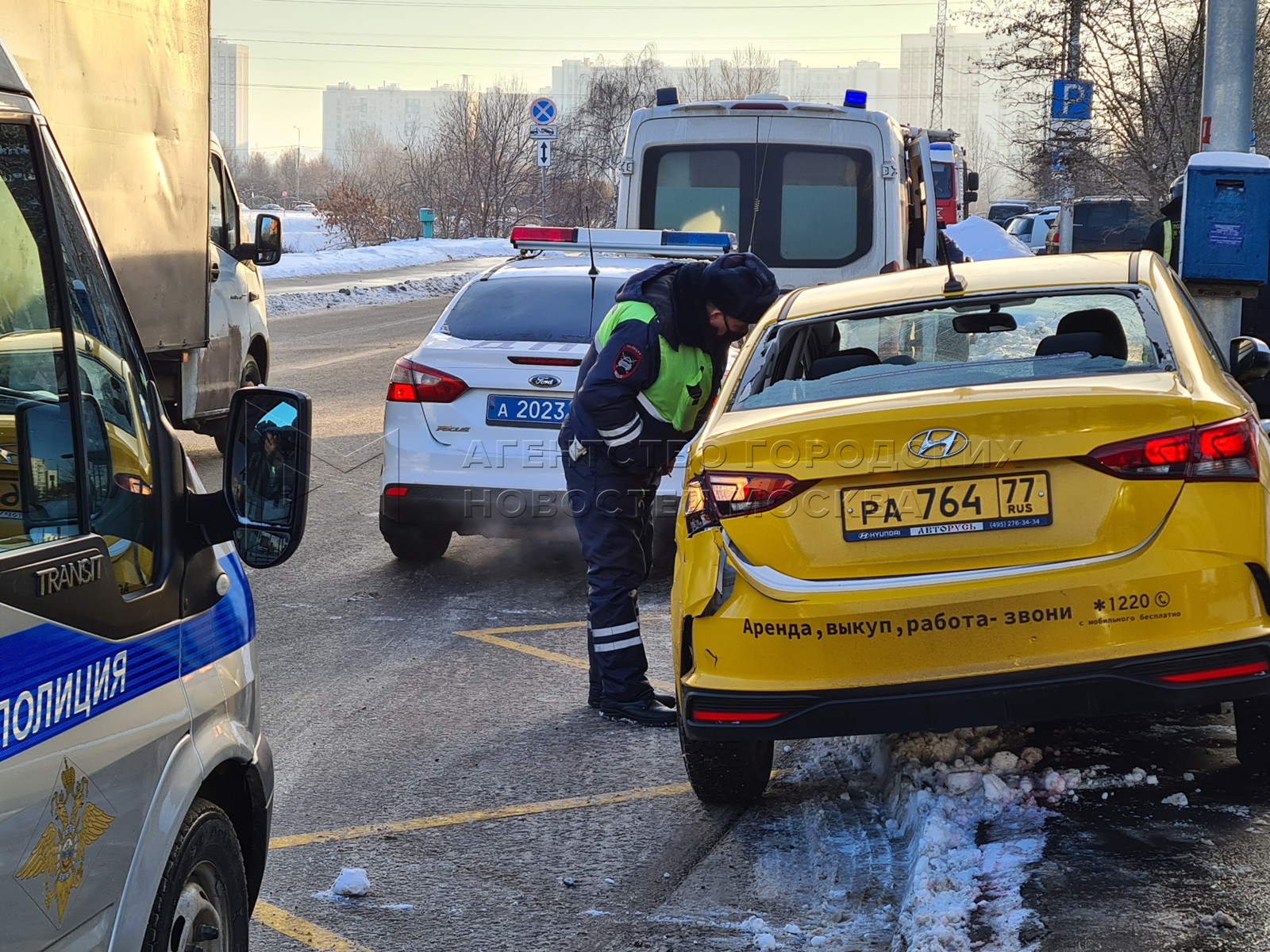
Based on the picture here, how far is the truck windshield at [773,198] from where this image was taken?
1073 centimetres

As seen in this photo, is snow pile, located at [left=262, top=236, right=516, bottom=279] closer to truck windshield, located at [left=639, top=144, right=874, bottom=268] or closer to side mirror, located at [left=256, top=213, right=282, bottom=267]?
side mirror, located at [left=256, top=213, right=282, bottom=267]

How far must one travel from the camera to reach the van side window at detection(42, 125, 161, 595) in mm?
2418

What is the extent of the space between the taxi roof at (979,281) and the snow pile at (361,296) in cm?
1989

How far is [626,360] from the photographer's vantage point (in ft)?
18.1

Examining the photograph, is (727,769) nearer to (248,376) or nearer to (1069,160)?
(248,376)

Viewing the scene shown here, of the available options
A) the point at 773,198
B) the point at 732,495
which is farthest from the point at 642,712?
the point at 773,198

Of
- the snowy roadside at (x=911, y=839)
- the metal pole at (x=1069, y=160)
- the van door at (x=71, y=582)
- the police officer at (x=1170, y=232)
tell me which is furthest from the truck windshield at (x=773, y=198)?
the van door at (x=71, y=582)

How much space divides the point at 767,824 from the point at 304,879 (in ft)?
4.43

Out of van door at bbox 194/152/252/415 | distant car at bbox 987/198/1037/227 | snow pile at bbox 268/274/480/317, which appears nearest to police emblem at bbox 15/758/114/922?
van door at bbox 194/152/252/415

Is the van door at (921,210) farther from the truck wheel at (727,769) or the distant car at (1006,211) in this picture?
the distant car at (1006,211)

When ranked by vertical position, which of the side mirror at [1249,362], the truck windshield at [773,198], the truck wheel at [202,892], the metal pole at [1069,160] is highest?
the metal pole at [1069,160]

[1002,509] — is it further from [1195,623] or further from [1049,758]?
[1049,758]

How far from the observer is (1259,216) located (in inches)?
394

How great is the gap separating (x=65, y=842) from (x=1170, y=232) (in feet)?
32.2
